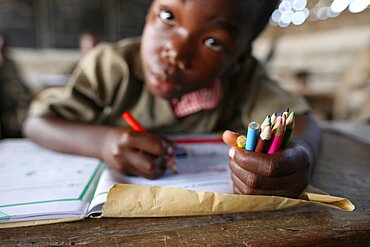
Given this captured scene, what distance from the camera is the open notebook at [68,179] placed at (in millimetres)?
303

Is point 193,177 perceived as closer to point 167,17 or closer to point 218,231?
point 218,231

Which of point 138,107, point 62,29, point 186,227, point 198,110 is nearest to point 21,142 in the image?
point 138,107

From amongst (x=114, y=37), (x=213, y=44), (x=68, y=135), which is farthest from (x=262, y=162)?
(x=114, y=37)

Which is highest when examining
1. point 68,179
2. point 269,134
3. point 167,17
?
point 167,17

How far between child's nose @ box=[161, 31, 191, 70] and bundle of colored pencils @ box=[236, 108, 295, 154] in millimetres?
191

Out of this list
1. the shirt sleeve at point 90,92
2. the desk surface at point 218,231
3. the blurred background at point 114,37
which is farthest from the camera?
the blurred background at point 114,37

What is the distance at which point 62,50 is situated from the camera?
11.9 feet

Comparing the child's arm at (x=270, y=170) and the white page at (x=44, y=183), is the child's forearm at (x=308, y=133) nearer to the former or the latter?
the child's arm at (x=270, y=170)

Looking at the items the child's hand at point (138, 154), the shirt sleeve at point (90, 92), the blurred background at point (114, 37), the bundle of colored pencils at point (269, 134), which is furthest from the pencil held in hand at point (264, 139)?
the blurred background at point (114, 37)

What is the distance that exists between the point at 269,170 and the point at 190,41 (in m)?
0.24

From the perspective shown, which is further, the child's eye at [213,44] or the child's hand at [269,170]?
the child's eye at [213,44]

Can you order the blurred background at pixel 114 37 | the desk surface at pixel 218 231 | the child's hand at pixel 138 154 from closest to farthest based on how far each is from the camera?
the desk surface at pixel 218 231, the child's hand at pixel 138 154, the blurred background at pixel 114 37

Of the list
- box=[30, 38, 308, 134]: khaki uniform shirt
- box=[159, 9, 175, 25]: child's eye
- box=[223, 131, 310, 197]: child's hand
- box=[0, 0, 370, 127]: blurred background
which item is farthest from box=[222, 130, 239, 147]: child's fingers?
box=[0, 0, 370, 127]: blurred background

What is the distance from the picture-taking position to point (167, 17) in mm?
454
